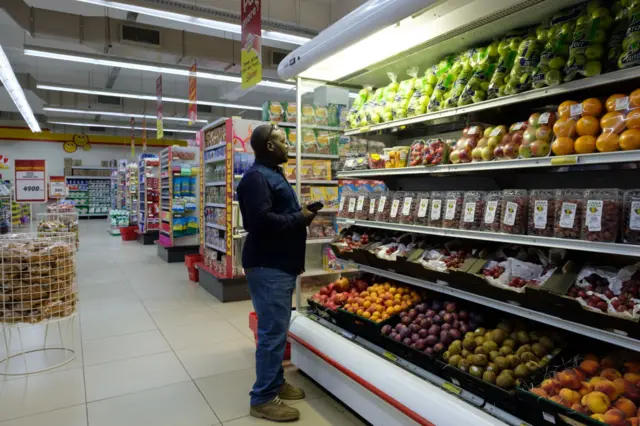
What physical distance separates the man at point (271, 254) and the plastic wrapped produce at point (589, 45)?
158 cm

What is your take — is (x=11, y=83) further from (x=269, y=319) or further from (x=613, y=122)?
(x=613, y=122)

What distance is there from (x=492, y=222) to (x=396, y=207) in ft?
2.67

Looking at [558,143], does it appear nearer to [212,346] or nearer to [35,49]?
[212,346]

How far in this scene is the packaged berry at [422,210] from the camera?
2.78 meters

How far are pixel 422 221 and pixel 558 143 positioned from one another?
39.9 inches

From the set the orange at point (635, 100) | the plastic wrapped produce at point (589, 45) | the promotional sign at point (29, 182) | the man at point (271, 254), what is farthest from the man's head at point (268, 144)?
the promotional sign at point (29, 182)

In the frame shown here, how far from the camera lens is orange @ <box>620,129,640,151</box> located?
1689 mm

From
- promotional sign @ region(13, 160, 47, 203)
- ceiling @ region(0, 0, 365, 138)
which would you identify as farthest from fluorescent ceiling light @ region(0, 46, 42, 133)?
promotional sign @ region(13, 160, 47, 203)

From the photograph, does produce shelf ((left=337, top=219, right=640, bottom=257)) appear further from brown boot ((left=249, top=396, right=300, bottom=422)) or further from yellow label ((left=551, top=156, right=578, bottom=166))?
brown boot ((left=249, top=396, right=300, bottom=422))

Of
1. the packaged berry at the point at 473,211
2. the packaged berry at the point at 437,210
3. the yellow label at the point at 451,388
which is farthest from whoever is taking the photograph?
the packaged berry at the point at 437,210

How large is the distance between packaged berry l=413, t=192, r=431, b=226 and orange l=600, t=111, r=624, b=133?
113 centimetres

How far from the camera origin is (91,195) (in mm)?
22906

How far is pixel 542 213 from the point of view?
6.81 ft

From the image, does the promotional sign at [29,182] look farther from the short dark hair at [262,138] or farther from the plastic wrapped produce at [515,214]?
the plastic wrapped produce at [515,214]
